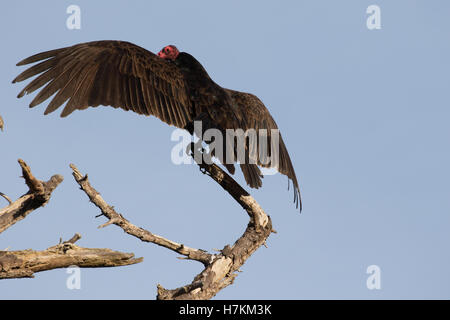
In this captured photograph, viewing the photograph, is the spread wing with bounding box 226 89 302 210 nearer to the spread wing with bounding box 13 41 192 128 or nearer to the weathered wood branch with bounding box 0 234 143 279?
the spread wing with bounding box 13 41 192 128

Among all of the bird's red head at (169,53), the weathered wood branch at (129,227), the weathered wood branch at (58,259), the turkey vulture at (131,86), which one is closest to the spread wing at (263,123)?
the turkey vulture at (131,86)

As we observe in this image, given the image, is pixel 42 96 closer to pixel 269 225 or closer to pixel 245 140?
pixel 245 140

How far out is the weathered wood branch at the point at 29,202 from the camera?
16.3 ft

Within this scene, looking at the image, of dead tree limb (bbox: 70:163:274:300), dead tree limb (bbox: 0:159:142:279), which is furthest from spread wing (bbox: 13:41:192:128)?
dead tree limb (bbox: 0:159:142:279)

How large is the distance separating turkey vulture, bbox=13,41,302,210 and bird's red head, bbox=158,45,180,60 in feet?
2.22

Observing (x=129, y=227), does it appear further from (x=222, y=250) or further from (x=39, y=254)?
(x=222, y=250)

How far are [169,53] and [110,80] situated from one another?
1336 millimetres

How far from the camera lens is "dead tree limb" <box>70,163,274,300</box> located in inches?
197

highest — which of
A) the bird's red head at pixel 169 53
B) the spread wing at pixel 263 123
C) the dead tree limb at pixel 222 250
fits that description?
the bird's red head at pixel 169 53

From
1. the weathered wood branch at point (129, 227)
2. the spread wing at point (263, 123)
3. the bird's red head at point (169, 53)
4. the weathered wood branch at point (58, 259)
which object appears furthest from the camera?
the bird's red head at point (169, 53)

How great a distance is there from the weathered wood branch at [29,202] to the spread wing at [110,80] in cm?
100

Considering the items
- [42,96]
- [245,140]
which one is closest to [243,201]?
[245,140]

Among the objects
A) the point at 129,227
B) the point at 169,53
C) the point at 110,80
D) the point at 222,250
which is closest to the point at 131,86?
the point at 110,80

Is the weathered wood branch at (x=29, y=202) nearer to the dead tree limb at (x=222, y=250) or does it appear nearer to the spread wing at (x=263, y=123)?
the dead tree limb at (x=222, y=250)
